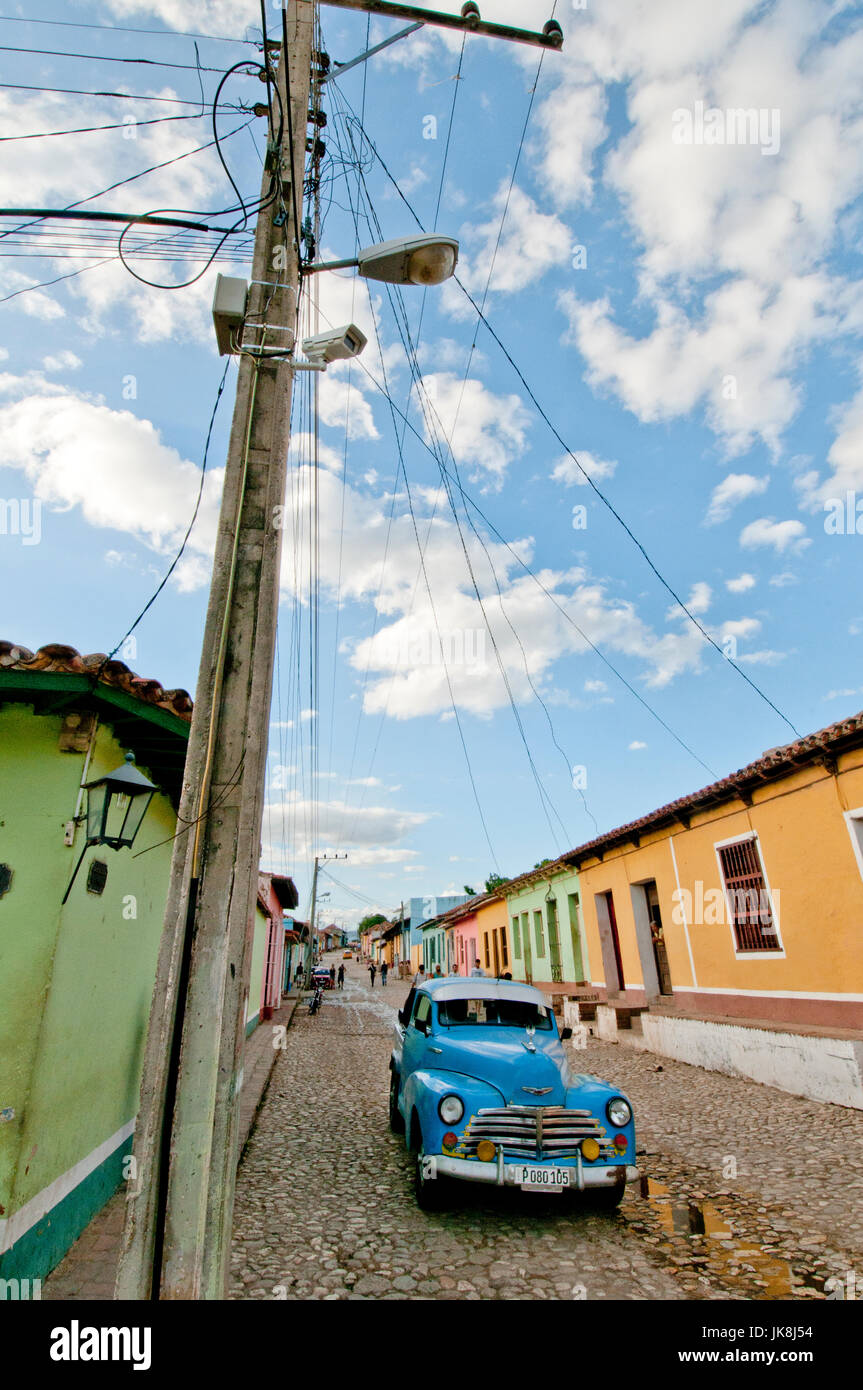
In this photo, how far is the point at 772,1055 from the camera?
315 inches

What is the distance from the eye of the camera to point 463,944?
29.7 m

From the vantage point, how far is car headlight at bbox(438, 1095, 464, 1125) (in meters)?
4.25

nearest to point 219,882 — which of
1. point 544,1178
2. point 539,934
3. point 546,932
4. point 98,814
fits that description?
point 98,814

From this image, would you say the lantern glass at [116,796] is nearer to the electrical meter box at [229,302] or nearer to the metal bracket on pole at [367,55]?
the electrical meter box at [229,302]

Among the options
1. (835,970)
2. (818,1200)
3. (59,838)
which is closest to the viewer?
(59,838)

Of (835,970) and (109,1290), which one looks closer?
(109,1290)

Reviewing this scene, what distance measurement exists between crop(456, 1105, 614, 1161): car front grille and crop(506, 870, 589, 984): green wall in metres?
12.3

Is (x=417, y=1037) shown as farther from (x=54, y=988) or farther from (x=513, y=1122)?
(x=54, y=988)

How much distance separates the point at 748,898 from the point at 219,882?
9.16 m

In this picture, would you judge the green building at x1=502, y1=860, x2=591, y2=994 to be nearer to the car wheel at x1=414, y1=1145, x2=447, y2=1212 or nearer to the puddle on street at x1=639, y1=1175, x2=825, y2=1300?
the puddle on street at x1=639, y1=1175, x2=825, y2=1300

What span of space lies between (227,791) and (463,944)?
29270mm

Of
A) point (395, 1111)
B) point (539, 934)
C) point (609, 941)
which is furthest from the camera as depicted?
point (539, 934)
